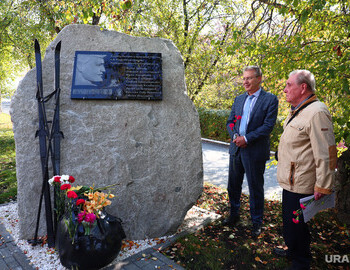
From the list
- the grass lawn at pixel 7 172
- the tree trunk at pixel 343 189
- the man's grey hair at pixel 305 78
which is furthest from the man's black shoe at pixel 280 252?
the grass lawn at pixel 7 172

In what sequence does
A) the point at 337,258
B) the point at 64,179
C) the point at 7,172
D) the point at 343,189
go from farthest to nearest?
the point at 7,172
the point at 343,189
the point at 337,258
the point at 64,179

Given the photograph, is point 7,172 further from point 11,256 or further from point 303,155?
point 303,155

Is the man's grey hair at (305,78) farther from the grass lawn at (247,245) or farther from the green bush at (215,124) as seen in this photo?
the green bush at (215,124)

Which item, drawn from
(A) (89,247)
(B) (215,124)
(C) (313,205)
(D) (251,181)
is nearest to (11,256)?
(A) (89,247)

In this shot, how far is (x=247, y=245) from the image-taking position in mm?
3324

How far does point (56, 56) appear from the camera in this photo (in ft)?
10.3

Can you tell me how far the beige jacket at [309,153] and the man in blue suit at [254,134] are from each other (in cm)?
70

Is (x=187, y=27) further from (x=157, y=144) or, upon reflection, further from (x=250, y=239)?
(x=250, y=239)

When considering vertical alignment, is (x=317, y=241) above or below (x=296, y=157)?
below

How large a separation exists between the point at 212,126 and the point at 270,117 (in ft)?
30.2

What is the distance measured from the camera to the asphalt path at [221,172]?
19.5 feet

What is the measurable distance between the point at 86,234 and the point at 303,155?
214 cm

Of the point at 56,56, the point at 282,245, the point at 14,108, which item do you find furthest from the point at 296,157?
the point at 14,108

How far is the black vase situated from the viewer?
260 centimetres
